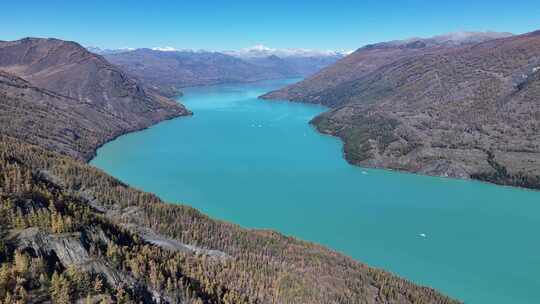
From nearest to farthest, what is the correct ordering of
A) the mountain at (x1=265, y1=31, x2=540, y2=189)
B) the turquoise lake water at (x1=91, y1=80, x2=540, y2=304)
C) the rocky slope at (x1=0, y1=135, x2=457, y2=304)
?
1. the rocky slope at (x1=0, y1=135, x2=457, y2=304)
2. the turquoise lake water at (x1=91, y1=80, x2=540, y2=304)
3. the mountain at (x1=265, y1=31, x2=540, y2=189)

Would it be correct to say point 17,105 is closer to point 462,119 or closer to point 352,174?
point 352,174

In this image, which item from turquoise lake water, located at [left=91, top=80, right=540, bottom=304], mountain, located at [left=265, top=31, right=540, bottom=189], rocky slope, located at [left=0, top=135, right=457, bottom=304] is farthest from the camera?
mountain, located at [left=265, top=31, right=540, bottom=189]

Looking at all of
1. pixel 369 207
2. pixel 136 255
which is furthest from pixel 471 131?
pixel 136 255

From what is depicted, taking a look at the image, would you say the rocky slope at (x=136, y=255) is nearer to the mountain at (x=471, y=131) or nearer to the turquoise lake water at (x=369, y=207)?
the turquoise lake water at (x=369, y=207)

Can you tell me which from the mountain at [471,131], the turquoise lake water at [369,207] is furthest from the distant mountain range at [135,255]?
the mountain at [471,131]

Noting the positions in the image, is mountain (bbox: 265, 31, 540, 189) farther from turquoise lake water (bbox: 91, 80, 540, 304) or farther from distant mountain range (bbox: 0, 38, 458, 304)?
distant mountain range (bbox: 0, 38, 458, 304)

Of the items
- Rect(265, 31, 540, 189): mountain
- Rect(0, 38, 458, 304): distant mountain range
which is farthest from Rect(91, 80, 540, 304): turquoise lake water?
Rect(0, 38, 458, 304): distant mountain range

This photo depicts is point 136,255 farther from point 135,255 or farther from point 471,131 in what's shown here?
point 471,131
